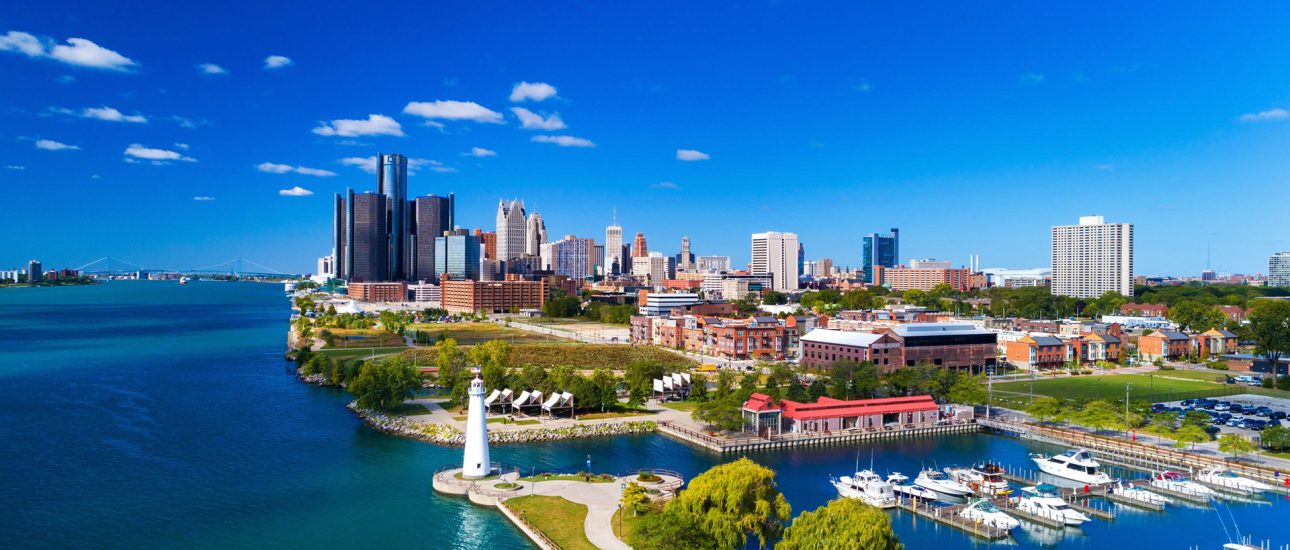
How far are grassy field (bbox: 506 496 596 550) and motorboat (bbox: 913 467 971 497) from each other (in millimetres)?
10765

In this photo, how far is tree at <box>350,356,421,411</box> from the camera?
35094 millimetres

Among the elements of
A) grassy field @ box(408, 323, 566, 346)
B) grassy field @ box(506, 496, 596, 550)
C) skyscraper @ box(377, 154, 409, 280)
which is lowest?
grassy field @ box(506, 496, 596, 550)

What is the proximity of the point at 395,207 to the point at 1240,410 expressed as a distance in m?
168

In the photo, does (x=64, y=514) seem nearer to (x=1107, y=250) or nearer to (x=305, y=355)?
(x=305, y=355)

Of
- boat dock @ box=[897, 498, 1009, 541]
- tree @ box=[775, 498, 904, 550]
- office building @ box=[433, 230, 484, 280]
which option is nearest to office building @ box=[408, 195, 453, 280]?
office building @ box=[433, 230, 484, 280]

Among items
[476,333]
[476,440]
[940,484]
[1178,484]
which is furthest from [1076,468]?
[476,333]

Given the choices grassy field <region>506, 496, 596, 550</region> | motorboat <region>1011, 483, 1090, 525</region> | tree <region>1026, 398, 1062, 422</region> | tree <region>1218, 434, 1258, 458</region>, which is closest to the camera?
grassy field <region>506, 496, 596, 550</region>

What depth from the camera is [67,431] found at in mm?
32125

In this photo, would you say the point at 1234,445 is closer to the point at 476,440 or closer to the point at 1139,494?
the point at 1139,494

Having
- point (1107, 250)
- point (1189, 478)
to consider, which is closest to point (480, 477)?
point (1189, 478)

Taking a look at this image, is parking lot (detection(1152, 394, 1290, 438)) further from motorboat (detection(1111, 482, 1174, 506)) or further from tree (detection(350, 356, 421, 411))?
tree (detection(350, 356, 421, 411))

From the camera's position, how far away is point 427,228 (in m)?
182

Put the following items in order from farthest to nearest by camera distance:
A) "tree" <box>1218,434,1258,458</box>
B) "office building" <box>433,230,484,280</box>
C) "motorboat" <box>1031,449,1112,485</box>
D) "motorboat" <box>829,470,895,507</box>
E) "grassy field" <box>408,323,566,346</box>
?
"office building" <box>433,230,484,280</box> < "grassy field" <box>408,323,566,346</box> < "tree" <box>1218,434,1258,458</box> < "motorboat" <box>1031,449,1112,485</box> < "motorboat" <box>829,470,895,507</box>

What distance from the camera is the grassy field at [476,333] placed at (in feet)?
226
